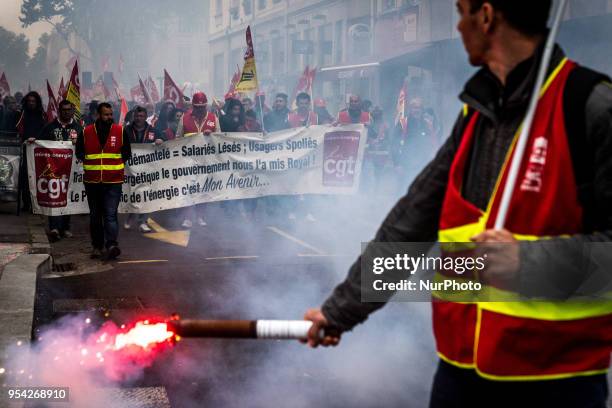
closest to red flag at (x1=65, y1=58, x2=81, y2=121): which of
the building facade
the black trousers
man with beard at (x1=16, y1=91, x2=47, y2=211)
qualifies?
man with beard at (x1=16, y1=91, x2=47, y2=211)

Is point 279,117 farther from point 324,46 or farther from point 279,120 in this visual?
point 324,46

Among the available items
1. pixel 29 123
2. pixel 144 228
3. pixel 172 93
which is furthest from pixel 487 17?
pixel 172 93

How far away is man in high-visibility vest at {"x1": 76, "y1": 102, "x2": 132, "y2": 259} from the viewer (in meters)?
→ 9.05

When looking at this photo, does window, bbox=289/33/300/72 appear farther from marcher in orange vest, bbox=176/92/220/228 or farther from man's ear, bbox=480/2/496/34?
man's ear, bbox=480/2/496/34

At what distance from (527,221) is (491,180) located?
19 cm

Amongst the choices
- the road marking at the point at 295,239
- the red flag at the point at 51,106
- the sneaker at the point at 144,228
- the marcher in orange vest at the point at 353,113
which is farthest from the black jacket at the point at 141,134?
the marcher in orange vest at the point at 353,113

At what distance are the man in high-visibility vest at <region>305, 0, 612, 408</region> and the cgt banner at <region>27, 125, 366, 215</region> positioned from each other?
933cm

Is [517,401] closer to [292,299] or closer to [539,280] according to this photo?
[539,280]

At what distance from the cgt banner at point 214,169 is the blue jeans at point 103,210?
1.66m

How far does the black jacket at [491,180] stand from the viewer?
6.02ft

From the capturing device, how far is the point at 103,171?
29.6 ft

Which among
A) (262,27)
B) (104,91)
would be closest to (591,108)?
(104,91)

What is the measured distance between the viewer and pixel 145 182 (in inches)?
444

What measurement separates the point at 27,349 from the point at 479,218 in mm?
3882
